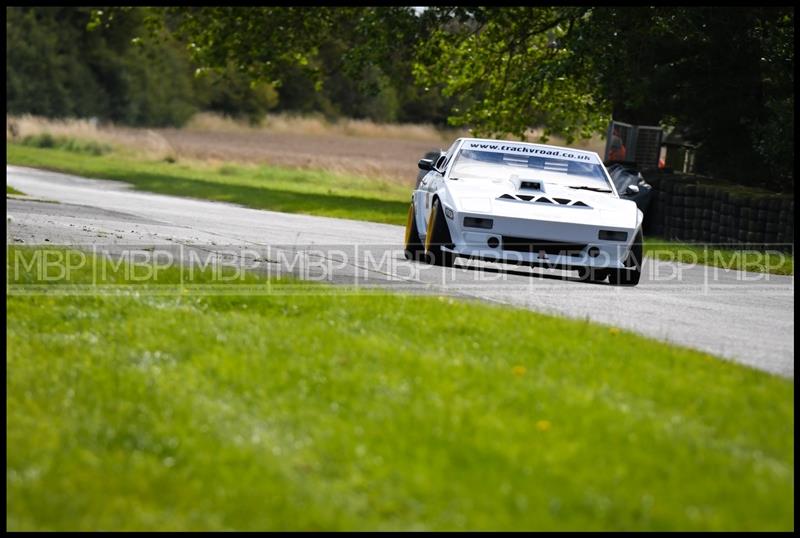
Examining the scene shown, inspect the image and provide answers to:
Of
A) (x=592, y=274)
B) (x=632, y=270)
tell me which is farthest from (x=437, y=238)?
(x=632, y=270)

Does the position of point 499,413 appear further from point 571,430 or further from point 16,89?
point 16,89

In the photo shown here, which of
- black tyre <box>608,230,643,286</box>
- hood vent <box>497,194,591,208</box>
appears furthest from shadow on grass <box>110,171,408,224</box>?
hood vent <box>497,194,591,208</box>

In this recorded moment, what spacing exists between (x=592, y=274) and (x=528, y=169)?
1.47m

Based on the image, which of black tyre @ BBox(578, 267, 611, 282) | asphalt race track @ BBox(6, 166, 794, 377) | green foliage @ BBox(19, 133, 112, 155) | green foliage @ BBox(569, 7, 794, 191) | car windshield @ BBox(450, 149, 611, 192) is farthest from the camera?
green foliage @ BBox(19, 133, 112, 155)

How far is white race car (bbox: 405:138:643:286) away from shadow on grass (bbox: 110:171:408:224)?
10775 mm

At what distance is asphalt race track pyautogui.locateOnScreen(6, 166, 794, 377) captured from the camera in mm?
10438

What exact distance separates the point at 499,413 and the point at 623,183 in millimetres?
17169

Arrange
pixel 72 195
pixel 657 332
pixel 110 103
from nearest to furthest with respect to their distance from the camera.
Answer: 1. pixel 657 332
2. pixel 72 195
3. pixel 110 103

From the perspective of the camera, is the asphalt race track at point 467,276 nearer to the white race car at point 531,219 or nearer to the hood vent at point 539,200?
the white race car at point 531,219

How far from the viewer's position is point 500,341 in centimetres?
861

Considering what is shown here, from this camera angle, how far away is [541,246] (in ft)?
41.6

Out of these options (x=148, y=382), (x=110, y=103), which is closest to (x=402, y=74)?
(x=148, y=382)

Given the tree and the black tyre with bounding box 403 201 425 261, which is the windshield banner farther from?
the tree

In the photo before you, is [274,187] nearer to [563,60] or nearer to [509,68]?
[509,68]
